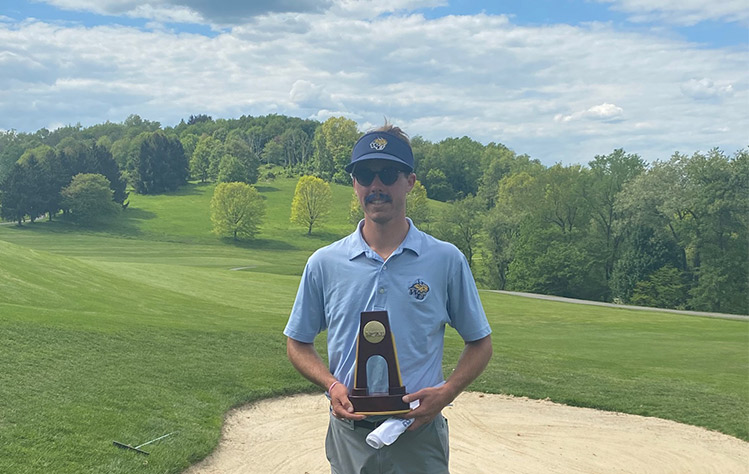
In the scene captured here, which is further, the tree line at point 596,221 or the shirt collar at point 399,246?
the tree line at point 596,221

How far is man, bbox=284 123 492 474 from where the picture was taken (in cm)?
363

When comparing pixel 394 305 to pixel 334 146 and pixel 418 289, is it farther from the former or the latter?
pixel 334 146

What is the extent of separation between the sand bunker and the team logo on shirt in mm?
5727

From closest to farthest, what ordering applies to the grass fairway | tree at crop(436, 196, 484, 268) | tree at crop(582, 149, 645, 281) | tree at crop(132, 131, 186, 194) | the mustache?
the mustache
the grass fairway
tree at crop(582, 149, 645, 281)
tree at crop(436, 196, 484, 268)
tree at crop(132, 131, 186, 194)

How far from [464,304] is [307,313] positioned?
0.95 meters

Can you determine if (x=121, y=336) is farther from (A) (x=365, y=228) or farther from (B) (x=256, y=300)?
(B) (x=256, y=300)

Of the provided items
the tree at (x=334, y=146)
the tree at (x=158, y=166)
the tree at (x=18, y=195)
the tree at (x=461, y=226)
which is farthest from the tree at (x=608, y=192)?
the tree at (x=158, y=166)

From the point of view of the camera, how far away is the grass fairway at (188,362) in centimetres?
845

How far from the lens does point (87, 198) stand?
84.3 m

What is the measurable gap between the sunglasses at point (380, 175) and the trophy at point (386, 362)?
30.5 inches

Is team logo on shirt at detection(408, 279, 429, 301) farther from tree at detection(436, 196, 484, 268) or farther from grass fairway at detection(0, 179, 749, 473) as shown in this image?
tree at detection(436, 196, 484, 268)

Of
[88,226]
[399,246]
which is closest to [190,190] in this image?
[88,226]

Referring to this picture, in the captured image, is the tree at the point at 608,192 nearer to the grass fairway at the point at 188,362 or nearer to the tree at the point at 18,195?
the grass fairway at the point at 188,362

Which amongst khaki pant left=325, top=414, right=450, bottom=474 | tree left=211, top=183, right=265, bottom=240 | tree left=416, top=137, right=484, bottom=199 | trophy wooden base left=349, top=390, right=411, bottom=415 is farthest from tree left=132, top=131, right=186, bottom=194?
trophy wooden base left=349, top=390, right=411, bottom=415
